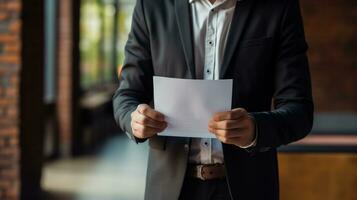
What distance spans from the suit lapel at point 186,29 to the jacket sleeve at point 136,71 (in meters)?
0.10

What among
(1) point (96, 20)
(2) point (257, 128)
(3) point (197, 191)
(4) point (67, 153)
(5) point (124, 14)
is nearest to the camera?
(2) point (257, 128)

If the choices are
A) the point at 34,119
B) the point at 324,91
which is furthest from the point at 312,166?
the point at 34,119

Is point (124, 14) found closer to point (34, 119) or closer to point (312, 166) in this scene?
point (34, 119)

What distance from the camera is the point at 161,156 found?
4.92 feet

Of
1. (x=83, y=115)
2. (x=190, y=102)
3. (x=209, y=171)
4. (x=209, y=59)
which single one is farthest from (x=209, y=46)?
(x=83, y=115)

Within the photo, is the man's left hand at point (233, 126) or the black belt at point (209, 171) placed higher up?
the man's left hand at point (233, 126)

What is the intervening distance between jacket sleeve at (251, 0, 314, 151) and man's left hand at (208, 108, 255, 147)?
0.10 metres

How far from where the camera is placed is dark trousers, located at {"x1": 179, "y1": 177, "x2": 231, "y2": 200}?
146cm

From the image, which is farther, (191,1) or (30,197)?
(30,197)

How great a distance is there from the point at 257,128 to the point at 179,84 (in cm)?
20

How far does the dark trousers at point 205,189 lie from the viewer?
1.46 meters

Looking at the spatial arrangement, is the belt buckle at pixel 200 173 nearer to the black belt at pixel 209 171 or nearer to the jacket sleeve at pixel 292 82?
the black belt at pixel 209 171

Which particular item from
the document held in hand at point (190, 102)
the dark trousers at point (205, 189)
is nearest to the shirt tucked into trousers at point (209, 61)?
the dark trousers at point (205, 189)

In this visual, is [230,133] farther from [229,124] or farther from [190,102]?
[190,102]
